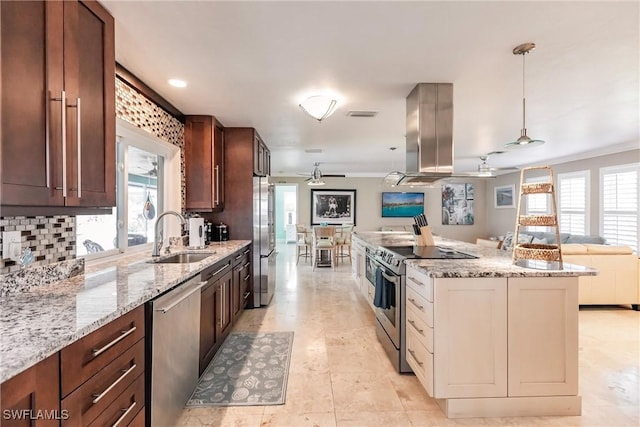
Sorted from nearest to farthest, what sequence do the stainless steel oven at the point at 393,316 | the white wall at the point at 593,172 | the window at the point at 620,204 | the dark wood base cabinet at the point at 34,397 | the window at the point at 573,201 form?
1. the dark wood base cabinet at the point at 34,397
2. the stainless steel oven at the point at 393,316
3. the window at the point at 620,204
4. the white wall at the point at 593,172
5. the window at the point at 573,201

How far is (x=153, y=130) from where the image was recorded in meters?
2.86

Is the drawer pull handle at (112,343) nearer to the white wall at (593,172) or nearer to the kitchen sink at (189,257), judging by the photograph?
the kitchen sink at (189,257)

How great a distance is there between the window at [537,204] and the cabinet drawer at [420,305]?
5.96m

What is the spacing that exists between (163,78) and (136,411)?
2283 millimetres

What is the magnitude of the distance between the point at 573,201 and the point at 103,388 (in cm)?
770

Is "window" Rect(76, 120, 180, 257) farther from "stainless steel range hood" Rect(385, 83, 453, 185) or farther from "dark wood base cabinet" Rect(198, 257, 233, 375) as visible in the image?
"stainless steel range hood" Rect(385, 83, 453, 185)

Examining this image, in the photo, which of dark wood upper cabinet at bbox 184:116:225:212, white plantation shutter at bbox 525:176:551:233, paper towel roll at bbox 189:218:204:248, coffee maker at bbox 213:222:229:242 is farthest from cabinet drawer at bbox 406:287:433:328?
white plantation shutter at bbox 525:176:551:233

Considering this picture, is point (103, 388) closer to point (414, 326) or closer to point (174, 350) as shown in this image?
point (174, 350)

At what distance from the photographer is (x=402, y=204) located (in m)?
9.29

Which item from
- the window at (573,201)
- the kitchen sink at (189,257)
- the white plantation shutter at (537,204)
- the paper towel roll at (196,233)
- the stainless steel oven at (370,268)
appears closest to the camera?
the kitchen sink at (189,257)

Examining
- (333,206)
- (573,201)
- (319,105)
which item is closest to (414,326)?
(319,105)

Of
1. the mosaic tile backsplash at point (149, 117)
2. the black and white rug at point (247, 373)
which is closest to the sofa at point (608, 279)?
the black and white rug at point (247, 373)

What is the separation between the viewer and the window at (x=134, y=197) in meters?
2.29

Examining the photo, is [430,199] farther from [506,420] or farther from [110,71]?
[110,71]
